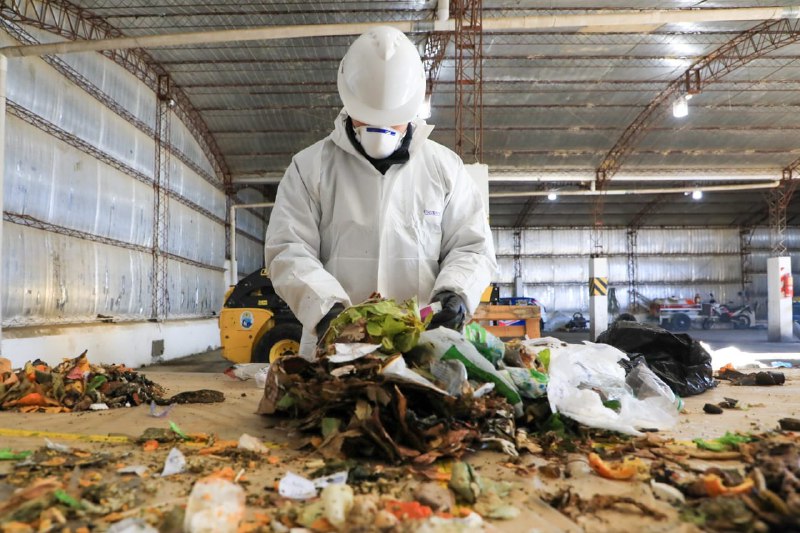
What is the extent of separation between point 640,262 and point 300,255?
2269 centimetres

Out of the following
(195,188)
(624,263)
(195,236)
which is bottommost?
(624,263)

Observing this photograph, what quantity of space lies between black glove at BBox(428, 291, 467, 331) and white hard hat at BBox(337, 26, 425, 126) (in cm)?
82

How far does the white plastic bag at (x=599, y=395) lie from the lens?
1.83 meters

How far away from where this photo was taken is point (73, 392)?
2.73 meters

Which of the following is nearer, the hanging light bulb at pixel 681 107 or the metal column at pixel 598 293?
the hanging light bulb at pixel 681 107

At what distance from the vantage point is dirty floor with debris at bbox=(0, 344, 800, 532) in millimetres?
1165

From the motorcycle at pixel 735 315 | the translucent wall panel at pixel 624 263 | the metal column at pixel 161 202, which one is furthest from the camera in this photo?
the translucent wall panel at pixel 624 263

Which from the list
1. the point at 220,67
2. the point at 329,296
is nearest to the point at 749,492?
the point at 329,296

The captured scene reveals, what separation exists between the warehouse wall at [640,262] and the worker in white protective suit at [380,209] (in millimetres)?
19715

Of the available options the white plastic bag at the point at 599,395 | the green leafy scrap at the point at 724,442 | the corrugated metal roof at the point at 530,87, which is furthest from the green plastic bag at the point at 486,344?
the corrugated metal roof at the point at 530,87

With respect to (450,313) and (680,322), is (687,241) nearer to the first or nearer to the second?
(680,322)

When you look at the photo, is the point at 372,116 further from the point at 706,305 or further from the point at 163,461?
the point at 706,305

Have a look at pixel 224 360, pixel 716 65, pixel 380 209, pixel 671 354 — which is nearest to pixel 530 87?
pixel 716 65

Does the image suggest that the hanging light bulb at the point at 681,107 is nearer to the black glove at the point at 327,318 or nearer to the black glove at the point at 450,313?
the black glove at the point at 450,313
